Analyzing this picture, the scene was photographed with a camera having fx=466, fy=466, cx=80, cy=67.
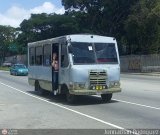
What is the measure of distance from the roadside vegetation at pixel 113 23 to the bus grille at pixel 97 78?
130 feet

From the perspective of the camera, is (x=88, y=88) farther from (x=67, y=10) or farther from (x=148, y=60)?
(x=67, y=10)

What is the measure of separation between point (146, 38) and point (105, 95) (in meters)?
44.7

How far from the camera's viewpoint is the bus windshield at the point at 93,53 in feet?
62.8

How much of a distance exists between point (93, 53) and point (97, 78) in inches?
46.1

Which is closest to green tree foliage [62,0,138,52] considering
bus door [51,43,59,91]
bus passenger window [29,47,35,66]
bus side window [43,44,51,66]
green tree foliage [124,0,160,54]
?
green tree foliage [124,0,160,54]

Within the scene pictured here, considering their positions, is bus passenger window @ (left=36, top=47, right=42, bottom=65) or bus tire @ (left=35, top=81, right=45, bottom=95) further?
bus tire @ (left=35, top=81, right=45, bottom=95)

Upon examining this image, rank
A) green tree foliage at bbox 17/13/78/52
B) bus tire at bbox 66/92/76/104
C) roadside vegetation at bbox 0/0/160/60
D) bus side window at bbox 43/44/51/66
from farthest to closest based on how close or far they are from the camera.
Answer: green tree foliage at bbox 17/13/78/52 → roadside vegetation at bbox 0/0/160/60 → bus side window at bbox 43/44/51/66 → bus tire at bbox 66/92/76/104

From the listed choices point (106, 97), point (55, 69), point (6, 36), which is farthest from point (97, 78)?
point (6, 36)

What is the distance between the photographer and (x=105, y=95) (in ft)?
64.9

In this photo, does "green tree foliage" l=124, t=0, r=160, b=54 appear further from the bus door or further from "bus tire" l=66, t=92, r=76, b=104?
"bus tire" l=66, t=92, r=76, b=104

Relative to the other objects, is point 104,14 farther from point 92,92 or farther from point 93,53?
point 92,92

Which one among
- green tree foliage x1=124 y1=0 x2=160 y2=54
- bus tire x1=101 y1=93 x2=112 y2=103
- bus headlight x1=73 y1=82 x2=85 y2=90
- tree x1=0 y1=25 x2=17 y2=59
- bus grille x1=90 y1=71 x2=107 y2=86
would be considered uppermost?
tree x1=0 y1=25 x2=17 y2=59

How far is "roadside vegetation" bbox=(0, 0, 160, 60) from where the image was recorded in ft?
197

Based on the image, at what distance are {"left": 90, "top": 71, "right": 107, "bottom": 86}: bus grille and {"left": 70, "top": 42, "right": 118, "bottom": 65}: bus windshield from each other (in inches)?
21.6
